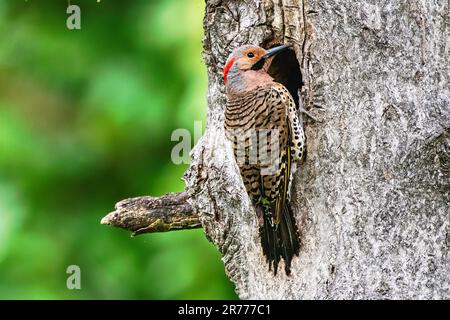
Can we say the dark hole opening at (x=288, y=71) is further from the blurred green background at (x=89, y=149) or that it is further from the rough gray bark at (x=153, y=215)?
the blurred green background at (x=89, y=149)

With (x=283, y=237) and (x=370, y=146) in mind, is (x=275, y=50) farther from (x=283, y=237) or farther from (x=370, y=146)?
(x=283, y=237)

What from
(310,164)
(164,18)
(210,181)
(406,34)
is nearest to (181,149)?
(164,18)

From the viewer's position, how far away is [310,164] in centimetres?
444

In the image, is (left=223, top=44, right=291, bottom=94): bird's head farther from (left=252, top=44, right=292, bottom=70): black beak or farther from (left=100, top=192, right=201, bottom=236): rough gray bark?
(left=100, top=192, right=201, bottom=236): rough gray bark

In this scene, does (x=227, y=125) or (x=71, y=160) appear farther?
(x=71, y=160)

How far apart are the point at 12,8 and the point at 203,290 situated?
8.86 ft

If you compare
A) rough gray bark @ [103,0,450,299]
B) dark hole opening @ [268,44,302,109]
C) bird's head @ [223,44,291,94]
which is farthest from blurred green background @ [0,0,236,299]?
rough gray bark @ [103,0,450,299]

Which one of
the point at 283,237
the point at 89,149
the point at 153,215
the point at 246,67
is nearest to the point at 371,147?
the point at 283,237

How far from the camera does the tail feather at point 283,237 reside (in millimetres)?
4523

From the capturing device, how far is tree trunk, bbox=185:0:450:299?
418cm

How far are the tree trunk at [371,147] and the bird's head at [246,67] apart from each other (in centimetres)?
11

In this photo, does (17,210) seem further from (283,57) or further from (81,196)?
(283,57)

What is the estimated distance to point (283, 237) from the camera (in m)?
4.53

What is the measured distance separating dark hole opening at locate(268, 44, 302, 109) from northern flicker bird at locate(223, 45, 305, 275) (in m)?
0.21
